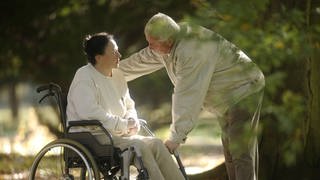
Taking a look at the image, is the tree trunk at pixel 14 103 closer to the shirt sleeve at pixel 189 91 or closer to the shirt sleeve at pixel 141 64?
the shirt sleeve at pixel 141 64

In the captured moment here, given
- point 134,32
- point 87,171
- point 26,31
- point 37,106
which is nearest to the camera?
point 87,171

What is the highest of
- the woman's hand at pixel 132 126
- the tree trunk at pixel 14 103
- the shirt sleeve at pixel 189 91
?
the shirt sleeve at pixel 189 91

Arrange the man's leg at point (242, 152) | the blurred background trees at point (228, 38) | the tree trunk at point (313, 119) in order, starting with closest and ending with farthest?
Result: 1. the blurred background trees at point (228, 38)
2. the man's leg at point (242, 152)
3. the tree trunk at point (313, 119)

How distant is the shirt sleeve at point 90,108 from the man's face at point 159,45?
1.62ft

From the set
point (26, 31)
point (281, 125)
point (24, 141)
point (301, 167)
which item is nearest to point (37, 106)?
point (24, 141)

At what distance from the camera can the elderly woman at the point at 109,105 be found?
5566 millimetres

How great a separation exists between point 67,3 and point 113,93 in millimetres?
672

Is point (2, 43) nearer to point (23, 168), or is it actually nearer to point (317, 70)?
point (317, 70)

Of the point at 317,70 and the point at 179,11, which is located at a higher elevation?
the point at 179,11

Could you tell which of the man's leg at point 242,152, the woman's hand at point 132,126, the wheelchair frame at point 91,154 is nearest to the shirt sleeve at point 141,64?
the woman's hand at point 132,126

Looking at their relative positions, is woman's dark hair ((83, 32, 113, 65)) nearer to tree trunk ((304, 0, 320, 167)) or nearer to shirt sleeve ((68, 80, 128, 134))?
shirt sleeve ((68, 80, 128, 134))

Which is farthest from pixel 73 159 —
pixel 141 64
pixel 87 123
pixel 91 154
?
pixel 141 64

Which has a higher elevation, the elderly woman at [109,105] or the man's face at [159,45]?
the man's face at [159,45]

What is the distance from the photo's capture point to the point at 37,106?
970cm
